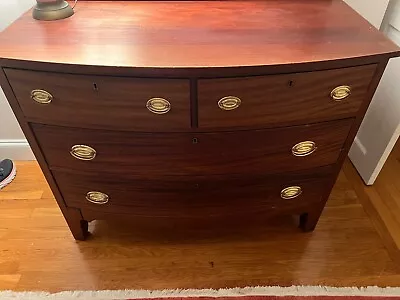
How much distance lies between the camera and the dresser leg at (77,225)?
1.34 metres

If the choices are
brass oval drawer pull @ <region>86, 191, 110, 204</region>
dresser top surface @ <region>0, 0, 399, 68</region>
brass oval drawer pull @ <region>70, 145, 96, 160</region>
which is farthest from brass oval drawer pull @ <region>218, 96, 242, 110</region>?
brass oval drawer pull @ <region>86, 191, 110, 204</region>

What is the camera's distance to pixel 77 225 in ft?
4.56

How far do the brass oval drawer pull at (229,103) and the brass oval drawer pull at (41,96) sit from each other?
47 cm

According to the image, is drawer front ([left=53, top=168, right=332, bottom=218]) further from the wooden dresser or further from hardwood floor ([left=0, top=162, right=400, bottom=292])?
hardwood floor ([left=0, top=162, right=400, bottom=292])

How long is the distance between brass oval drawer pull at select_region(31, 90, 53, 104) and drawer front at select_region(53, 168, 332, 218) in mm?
286

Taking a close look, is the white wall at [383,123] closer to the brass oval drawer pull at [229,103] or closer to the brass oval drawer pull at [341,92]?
the brass oval drawer pull at [341,92]

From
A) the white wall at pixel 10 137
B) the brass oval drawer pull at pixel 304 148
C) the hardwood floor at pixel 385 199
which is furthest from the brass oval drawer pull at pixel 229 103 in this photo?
the white wall at pixel 10 137

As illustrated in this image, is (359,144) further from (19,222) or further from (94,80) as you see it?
(19,222)

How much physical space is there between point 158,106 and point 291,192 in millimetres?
597

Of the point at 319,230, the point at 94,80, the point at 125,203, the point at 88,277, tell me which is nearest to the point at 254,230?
the point at 319,230

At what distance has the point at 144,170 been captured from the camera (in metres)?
1.14

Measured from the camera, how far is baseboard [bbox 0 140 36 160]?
5.75ft

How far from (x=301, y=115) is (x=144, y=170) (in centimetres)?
51

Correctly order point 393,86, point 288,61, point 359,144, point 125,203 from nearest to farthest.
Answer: point 288,61
point 125,203
point 393,86
point 359,144
